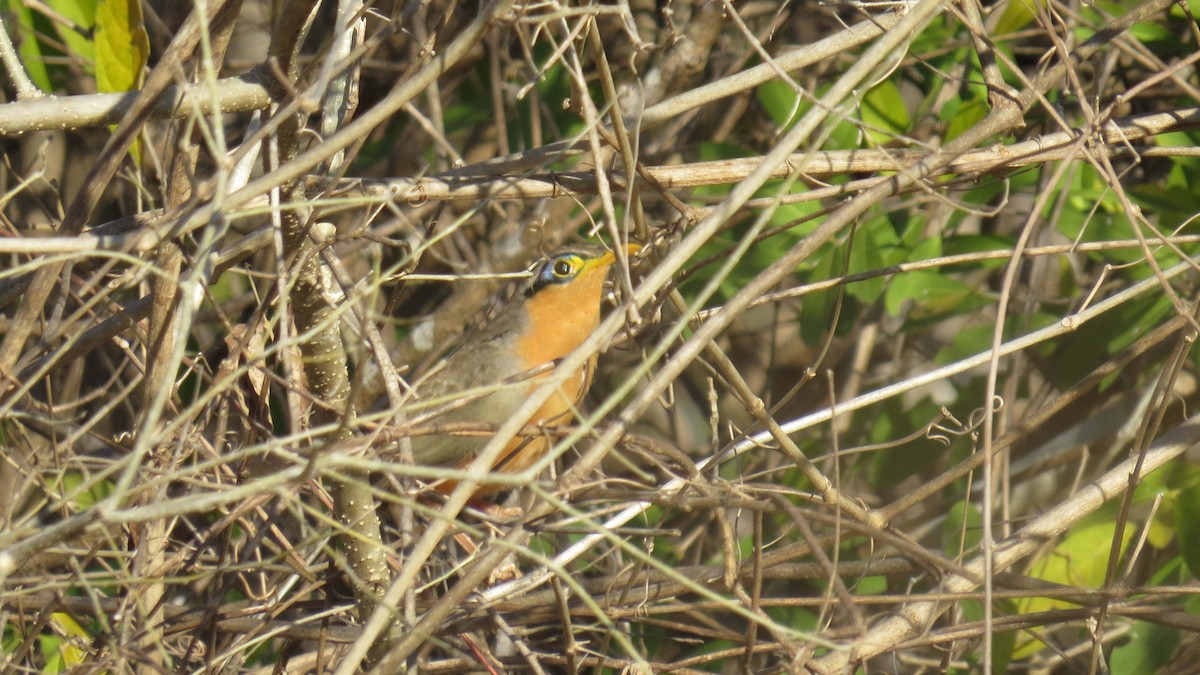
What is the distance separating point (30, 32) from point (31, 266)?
3.12 metres

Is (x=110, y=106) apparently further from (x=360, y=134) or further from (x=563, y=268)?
(x=563, y=268)

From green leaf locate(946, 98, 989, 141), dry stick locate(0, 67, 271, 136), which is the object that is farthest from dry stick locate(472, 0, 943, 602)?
green leaf locate(946, 98, 989, 141)

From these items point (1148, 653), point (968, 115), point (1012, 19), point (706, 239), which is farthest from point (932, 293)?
point (706, 239)

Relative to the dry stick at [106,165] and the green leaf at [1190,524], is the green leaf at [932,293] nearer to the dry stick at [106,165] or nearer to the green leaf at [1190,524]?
the green leaf at [1190,524]

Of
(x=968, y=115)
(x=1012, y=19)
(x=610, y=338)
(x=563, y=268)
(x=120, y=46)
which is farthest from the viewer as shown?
(x=563, y=268)

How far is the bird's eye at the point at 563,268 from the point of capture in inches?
201

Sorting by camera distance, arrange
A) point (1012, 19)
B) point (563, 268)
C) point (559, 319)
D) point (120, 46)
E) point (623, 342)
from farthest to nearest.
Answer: point (559, 319) < point (563, 268) < point (1012, 19) < point (120, 46) < point (623, 342)

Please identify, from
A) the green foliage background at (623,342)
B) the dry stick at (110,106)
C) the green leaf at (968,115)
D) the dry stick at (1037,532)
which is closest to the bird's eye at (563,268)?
the green foliage background at (623,342)

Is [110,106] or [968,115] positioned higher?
[110,106]

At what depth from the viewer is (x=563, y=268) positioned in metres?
5.13

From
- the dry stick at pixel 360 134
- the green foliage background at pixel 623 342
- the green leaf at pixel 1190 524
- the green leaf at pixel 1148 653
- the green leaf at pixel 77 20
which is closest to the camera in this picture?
the dry stick at pixel 360 134

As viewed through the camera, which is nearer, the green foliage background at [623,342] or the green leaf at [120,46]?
the green foliage background at [623,342]

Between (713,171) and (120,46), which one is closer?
(713,171)

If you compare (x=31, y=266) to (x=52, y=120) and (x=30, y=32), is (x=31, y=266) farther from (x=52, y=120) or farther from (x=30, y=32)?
(x=30, y=32)
